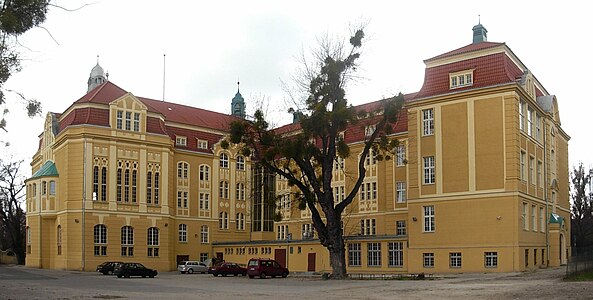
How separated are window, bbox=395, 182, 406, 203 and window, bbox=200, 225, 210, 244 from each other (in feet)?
73.5

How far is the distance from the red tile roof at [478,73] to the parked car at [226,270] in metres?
18.9

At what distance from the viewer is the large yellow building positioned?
1869 inches

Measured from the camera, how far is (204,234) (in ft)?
232

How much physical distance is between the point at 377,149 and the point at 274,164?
256 inches

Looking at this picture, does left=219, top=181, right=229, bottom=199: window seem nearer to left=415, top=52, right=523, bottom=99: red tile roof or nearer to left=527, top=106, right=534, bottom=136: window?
left=415, top=52, right=523, bottom=99: red tile roof

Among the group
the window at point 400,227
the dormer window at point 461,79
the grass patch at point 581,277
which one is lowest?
the grass patch at point 581,277

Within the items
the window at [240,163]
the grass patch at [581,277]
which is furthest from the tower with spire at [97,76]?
the grass patch at [581,277]

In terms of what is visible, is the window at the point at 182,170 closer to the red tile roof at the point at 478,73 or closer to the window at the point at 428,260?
the red tile roof at the point at 478,73

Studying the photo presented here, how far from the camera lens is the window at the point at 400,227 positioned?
56.1m

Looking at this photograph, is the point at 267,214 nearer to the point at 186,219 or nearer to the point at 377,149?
the point at 186,219

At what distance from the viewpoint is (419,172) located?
5075 centimetres

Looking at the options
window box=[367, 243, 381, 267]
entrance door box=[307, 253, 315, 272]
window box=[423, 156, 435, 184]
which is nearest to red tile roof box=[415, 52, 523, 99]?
window box=[423, 156, 435, 184]

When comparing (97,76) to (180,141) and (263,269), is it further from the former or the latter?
(263,269)

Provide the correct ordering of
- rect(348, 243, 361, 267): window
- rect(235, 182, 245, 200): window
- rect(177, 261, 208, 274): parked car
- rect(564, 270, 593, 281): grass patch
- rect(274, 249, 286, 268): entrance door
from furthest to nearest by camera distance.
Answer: rect(235, 182, 245, 200): window
rect(274, 249, 286, 268): entrance door
rect(177, 261, 208, 274): parked car
rect(348, 243, 361, 267): window
rect(564, 270, 593, 281): grass patch
